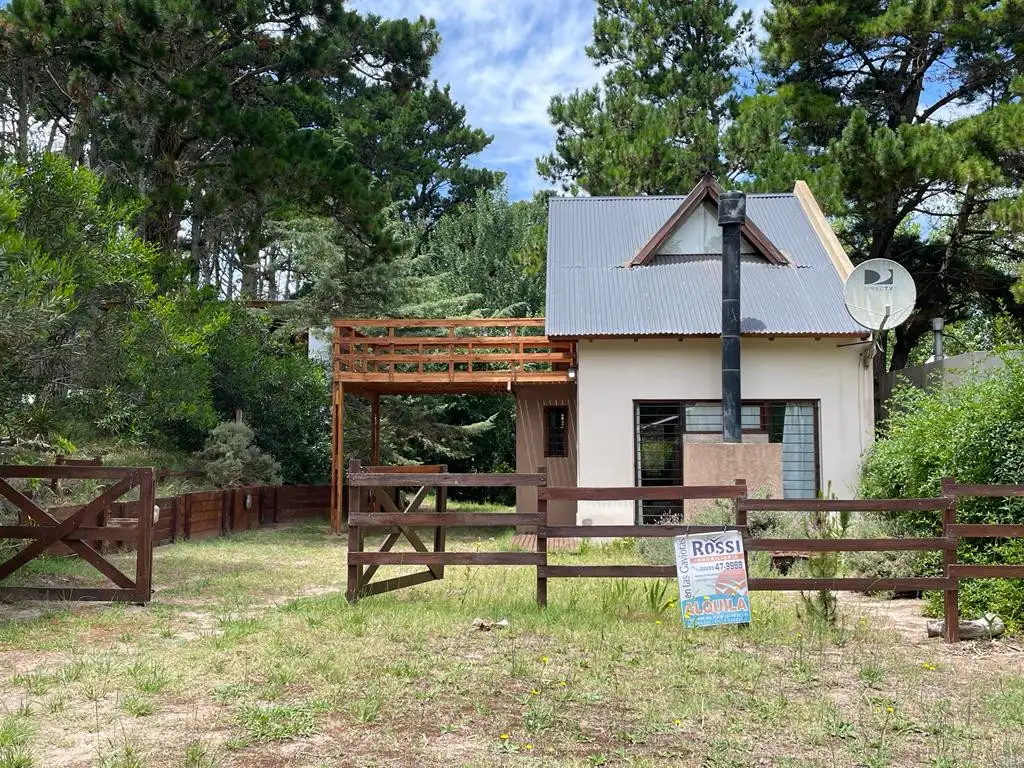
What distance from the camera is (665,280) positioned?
63.0 feet

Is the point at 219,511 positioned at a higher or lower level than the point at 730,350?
lower

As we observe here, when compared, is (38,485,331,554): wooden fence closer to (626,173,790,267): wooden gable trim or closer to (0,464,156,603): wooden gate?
(0,464,156,603): wooden gate

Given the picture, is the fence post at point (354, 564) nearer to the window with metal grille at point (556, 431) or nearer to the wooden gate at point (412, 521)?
the wooden gate at point (412, 521)

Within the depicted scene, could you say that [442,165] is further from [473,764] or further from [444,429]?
[473,764]

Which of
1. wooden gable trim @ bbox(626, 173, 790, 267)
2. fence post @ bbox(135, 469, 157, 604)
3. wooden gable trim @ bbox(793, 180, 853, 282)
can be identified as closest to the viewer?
fence post @ bbox(135, 469, 157, 604)

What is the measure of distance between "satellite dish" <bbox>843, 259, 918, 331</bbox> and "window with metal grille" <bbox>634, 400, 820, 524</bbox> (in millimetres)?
→ 2678

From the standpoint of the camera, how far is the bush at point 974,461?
9219 millimetres

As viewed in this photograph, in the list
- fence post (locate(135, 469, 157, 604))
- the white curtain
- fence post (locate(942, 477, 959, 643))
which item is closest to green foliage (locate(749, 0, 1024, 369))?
the white curtain

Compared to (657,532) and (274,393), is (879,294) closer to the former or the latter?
(657,532)

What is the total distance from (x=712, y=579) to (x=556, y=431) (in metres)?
13.4

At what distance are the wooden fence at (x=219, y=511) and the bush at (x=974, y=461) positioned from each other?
31.6ft

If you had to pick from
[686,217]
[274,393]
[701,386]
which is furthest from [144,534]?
[274,393]

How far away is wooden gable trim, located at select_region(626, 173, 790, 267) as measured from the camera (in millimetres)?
19438

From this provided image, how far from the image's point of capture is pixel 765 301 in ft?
60.2
